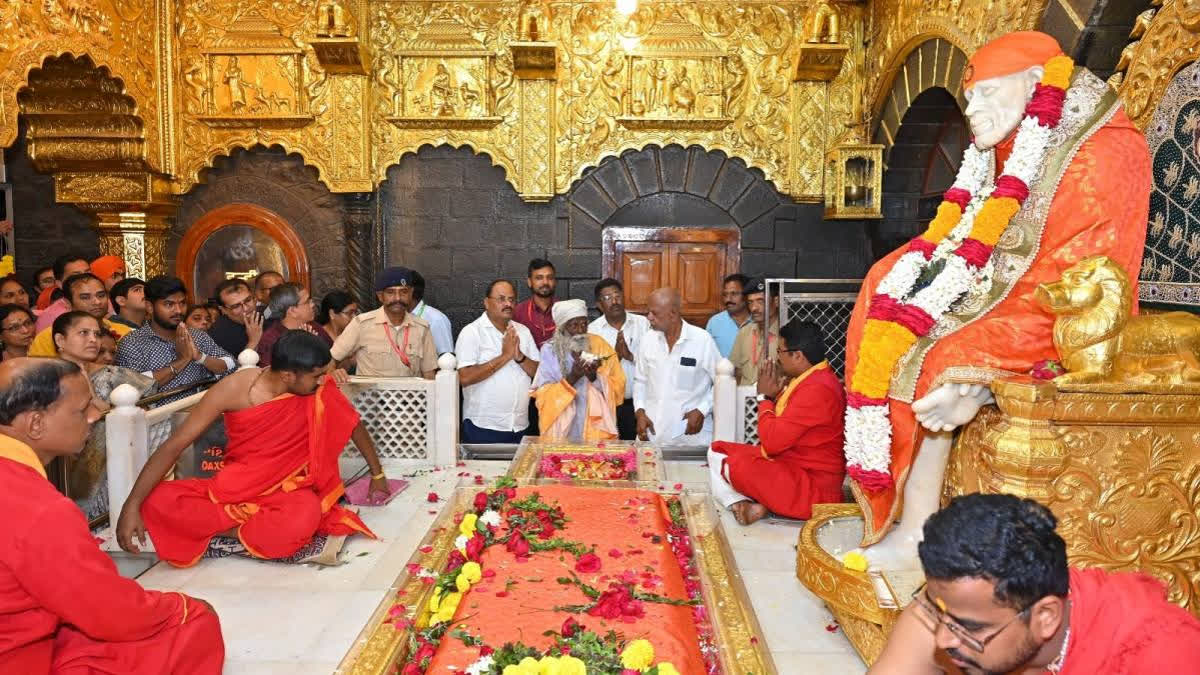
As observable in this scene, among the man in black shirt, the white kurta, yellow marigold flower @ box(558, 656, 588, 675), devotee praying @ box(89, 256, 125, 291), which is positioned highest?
devotee praying @ box(89, 256, 125, 291)

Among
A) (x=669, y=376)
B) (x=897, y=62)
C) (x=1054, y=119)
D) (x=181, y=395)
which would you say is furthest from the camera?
(x=897, y=62)

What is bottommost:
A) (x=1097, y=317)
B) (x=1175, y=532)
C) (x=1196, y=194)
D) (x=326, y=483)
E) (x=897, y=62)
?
(x=326, y=483)

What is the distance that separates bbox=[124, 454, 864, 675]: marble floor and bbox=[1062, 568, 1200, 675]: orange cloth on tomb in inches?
58.5

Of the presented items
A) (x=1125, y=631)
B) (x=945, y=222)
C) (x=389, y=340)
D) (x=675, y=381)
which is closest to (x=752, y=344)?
(x=675, y=381)

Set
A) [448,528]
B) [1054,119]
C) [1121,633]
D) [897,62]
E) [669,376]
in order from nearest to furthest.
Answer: [1121,633]
[1054,119]
[448,528]
[669,376]
[897,62]

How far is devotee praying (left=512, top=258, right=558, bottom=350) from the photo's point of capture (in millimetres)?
6820

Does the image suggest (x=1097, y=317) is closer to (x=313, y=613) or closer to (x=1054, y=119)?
(x=1054, y=119)

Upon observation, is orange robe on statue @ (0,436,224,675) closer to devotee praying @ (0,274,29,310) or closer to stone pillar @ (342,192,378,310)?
devotee praying @ (0,274,29,310)

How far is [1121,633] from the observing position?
1752mm

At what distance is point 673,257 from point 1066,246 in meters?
5.97

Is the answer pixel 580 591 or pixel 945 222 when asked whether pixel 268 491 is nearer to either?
pixel 580 591

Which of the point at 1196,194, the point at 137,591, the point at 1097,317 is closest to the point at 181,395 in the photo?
the point at 137,591

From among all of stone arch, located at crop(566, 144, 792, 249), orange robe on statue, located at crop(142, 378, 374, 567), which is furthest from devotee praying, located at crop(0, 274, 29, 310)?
stone arch, located at crop(566, 144, 792, 249)

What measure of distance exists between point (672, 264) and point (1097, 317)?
6.23m
